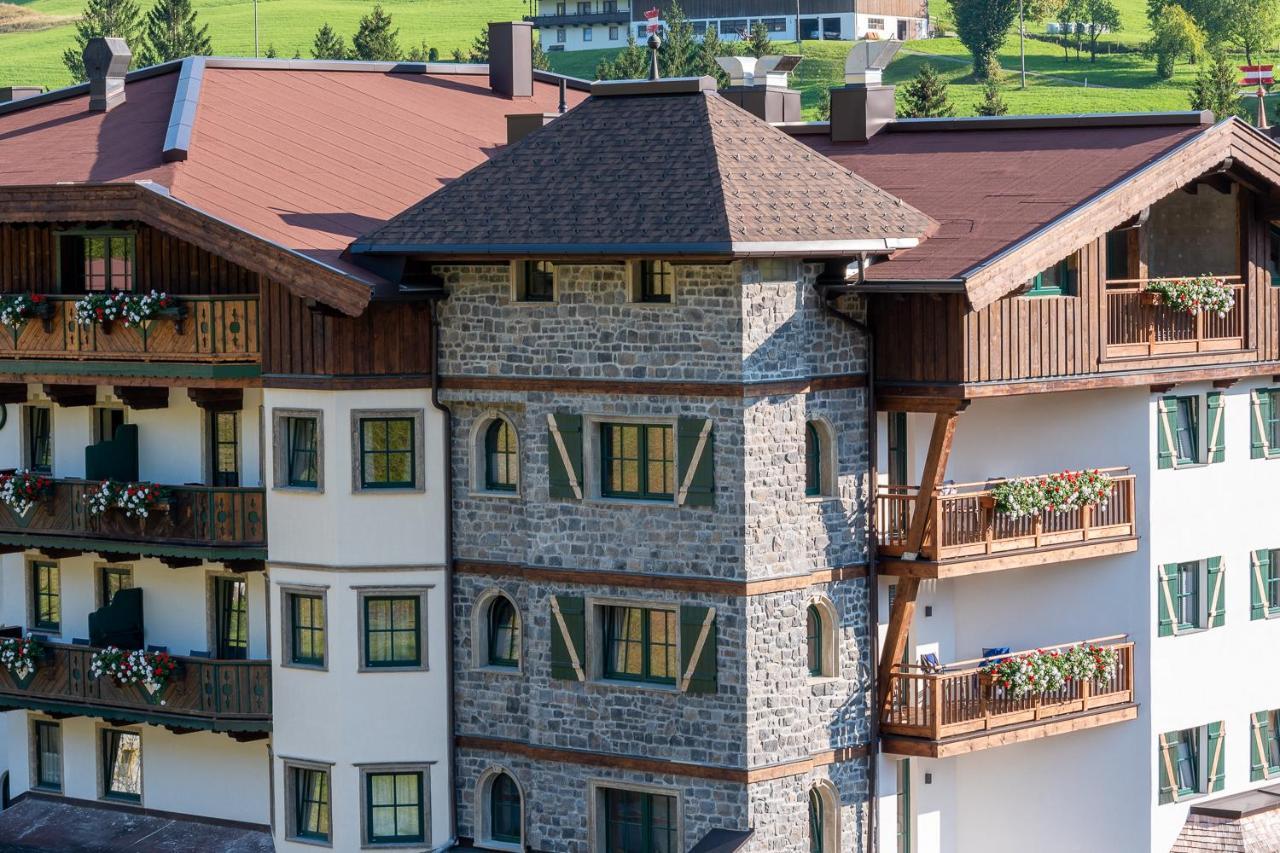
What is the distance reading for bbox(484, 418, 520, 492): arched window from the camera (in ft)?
130

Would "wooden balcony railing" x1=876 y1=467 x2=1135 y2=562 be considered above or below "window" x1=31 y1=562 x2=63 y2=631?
above

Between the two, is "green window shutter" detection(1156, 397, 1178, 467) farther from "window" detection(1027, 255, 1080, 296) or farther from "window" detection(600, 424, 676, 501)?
"window" detection(600, 424, 676, 501)

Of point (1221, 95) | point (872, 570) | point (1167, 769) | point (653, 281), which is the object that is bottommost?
point (1167, 769)

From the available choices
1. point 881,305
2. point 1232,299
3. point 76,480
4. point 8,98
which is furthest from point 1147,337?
point 8,98

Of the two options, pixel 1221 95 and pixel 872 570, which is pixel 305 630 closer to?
pixel 872 570

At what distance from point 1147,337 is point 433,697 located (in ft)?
41.2

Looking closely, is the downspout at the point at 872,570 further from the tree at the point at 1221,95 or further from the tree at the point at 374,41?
the tree at the point at 374,41

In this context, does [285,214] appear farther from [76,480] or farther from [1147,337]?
[1147,337]

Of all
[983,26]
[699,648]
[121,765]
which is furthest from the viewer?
[983,26]

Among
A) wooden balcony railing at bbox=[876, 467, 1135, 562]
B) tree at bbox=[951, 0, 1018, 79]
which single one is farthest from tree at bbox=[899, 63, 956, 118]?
wooden balcony railing at bbox=[876, 467, 1135, 562]

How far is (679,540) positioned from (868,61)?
42.9 ft

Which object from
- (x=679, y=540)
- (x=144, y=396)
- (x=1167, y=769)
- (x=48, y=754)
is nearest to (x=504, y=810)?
(x=679, y=540)

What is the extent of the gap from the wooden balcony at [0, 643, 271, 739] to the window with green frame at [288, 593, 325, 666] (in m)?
0.53

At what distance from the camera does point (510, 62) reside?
49.6 meters
